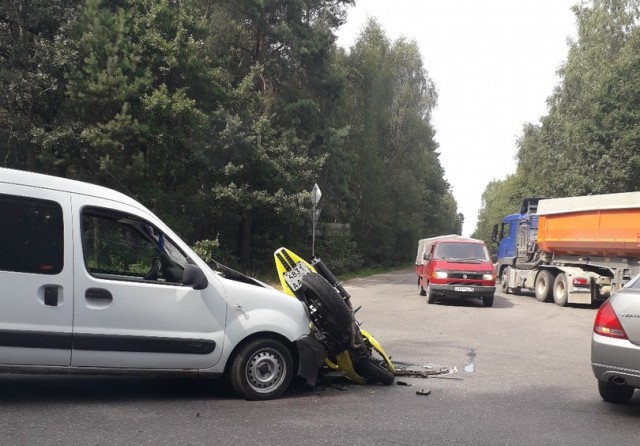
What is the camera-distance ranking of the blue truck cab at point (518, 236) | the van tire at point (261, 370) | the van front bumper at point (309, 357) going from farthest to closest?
the blue truck cab at point (518, 236)
the van front bumper at point (309, 357)
the van tire at point (261, 370)

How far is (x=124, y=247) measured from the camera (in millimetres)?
6586

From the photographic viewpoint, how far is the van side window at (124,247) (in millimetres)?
5777

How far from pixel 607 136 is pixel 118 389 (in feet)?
105

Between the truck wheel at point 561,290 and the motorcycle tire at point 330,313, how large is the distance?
14011 mm

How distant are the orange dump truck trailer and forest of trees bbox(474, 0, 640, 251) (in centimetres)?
1161

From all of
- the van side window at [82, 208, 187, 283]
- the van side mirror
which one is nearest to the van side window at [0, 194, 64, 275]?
the van side window at [82, 208, 187, 283]

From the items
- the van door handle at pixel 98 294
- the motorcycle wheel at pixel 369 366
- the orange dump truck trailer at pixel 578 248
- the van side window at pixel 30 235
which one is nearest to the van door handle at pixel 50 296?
the van side window at pixel 30 235

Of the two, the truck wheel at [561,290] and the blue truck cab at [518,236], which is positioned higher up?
the blue truck cab at [518,236]

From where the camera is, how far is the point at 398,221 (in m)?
47.8

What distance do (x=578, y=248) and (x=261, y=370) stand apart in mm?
15422

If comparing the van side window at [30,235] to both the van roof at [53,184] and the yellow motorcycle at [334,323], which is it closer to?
the van roof at [53,184]

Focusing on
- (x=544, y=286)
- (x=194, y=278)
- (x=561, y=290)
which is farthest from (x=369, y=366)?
(x=544, y=286)

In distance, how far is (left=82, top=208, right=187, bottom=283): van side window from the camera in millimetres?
5777

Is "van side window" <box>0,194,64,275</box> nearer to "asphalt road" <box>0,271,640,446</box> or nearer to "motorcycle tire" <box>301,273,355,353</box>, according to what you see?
"asphalt road" <box>0,271,640,446</box>
